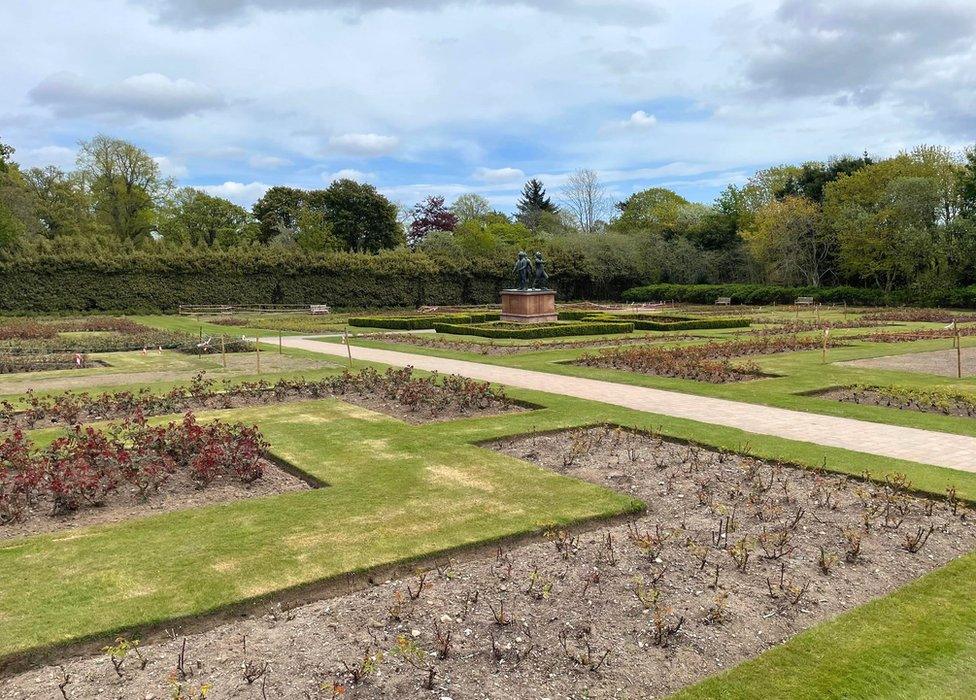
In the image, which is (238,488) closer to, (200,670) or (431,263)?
(200,670)

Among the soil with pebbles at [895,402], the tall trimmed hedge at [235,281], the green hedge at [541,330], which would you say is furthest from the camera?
the tall trimmed hedge at [235,281]

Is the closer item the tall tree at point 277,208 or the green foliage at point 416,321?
the green foliage at point 416,321

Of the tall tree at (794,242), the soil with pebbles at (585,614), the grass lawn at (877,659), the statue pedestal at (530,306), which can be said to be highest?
the tall tree at (794,242)

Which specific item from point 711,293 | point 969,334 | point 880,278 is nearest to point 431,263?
point 711,293

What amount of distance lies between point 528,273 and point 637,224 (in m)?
43.1

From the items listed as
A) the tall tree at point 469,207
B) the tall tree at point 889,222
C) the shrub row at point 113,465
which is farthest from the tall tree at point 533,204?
the shrub row at point 113,465

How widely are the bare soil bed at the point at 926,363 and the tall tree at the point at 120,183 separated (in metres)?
54.9

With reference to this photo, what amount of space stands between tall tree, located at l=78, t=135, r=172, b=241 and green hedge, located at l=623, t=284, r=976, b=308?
Result: 38359mm

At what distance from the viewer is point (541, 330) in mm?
22359

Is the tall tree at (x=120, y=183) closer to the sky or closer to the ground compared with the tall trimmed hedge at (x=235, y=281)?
closer to the sky

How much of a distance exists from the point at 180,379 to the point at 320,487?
8.44 meters

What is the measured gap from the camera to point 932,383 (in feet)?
40.2

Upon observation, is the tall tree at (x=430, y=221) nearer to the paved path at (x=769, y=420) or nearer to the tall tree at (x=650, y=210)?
the tall tree at (x=650, y=210)

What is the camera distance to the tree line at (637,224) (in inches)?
1551
